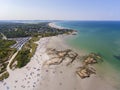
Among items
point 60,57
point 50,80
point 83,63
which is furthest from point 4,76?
point 83,63

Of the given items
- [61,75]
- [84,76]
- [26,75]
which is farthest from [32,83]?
[84,76]

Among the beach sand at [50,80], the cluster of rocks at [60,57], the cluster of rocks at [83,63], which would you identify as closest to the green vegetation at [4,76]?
the beach sand at [50,80]

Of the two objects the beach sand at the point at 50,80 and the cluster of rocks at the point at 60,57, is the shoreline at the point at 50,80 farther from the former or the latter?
the cluster of rocks at the point at 60,57

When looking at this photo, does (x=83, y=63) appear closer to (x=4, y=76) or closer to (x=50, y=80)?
(x=50, y=80)

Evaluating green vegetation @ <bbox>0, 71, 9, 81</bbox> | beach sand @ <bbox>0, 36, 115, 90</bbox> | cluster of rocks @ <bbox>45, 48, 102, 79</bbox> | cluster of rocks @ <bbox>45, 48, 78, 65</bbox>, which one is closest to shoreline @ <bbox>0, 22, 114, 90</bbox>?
beach sand @ <bbox>0, 36, 115, 90</bbox>

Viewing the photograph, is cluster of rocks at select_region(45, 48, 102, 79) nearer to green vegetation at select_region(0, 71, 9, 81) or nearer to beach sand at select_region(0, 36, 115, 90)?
beach sand at select_region(0, 36, 115, 90)

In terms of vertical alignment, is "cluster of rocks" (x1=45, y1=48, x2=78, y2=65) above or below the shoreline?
below

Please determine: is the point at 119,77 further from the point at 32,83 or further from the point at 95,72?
the point at 32,83

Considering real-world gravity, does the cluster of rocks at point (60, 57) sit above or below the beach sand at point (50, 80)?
below

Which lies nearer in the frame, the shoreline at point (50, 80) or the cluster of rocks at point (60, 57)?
the shoreline at point (50, 80)

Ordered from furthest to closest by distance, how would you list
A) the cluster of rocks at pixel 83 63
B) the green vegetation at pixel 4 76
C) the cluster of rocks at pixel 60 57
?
the cluster of rocks at pixel 60 57
the cluster of rocks at pixel 83 63
the green vegetation at pixel 4 76

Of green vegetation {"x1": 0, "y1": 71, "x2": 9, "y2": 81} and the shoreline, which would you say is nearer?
the shoreline
